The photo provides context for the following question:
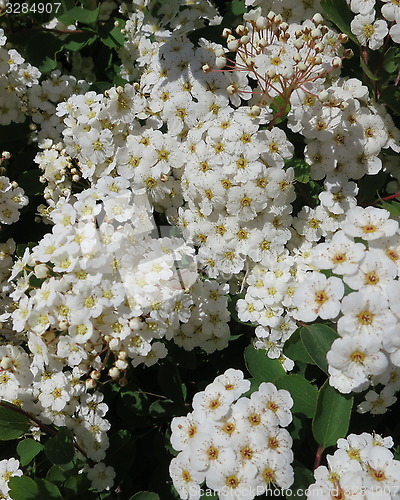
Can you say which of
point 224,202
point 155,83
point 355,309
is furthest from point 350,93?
point 355,309

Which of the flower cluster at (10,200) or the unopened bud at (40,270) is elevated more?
the unopened bud at (40,270)

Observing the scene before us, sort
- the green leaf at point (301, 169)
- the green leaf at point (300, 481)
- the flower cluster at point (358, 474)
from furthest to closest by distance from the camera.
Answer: the green leaf at point (301, 169)
the green leaf at point (300, 481)
the flower cluster at point (358, 474)

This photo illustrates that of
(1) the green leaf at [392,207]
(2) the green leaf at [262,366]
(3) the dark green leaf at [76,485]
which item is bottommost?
(3) the dark green leaf at [76,485]

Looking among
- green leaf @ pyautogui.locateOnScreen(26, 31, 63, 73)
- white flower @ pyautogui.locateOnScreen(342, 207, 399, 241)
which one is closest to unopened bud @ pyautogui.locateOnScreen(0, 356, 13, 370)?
white flower @ pyautogui.locateOnScreen(342, 207, 399, 241)

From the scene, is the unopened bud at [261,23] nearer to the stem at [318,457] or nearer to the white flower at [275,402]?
the white flower at [275,402]

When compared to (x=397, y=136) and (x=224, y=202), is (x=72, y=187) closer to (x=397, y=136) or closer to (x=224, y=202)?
(x=224, y=202)

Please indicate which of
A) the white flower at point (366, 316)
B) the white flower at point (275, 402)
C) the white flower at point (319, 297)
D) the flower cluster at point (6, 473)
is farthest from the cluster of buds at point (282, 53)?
the flower cluster at point (6, 473)

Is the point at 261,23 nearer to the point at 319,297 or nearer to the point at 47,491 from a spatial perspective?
the point at 319,297
